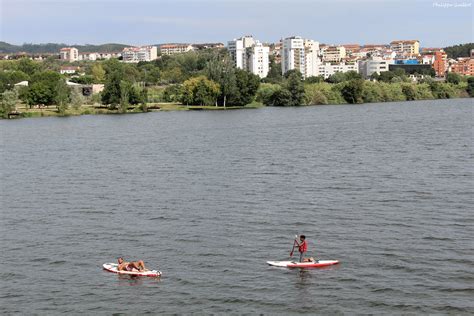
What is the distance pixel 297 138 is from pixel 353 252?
172ft

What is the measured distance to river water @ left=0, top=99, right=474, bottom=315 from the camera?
28.4 m

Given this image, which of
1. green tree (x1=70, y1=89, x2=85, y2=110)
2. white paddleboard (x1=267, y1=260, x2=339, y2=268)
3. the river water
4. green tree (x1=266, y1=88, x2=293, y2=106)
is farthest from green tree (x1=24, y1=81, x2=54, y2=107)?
white paddleboard (x1=267, y1=260, x2=339, y2=268)

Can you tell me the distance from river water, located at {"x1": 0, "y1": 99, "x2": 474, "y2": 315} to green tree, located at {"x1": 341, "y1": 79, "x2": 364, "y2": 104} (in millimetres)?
84344

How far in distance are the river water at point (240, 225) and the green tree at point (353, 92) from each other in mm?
84344

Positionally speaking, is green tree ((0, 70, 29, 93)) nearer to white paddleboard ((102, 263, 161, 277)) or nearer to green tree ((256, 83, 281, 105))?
green tree ((256, 83, 281, 105))

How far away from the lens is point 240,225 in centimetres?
3950

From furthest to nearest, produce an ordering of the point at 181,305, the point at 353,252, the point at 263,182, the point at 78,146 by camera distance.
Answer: the point at 78,146, the point at 263,182, the point at 353,252, the point at 181,305

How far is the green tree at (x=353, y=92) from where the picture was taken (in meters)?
164

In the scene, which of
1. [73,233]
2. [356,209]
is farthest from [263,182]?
[73,233]

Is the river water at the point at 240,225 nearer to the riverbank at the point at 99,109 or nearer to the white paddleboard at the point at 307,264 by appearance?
the white paddleboard at the point at 307,264

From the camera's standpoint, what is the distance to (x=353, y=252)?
33594mm

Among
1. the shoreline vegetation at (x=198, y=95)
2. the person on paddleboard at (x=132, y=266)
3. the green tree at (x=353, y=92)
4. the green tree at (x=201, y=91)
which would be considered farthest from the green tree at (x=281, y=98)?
the person on paddleboard at (x=132, y=266)

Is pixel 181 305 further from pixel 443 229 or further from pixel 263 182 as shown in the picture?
pixel 263 182

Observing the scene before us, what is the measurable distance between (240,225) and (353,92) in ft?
425
